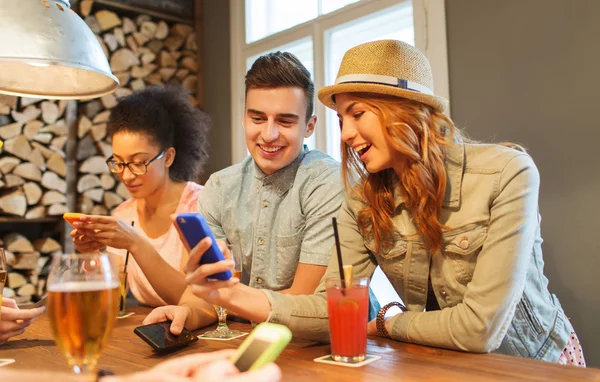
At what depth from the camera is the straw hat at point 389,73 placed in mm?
1385

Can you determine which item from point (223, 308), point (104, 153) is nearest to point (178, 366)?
point (223, 308)

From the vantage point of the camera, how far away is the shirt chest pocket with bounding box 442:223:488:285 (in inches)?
53.1

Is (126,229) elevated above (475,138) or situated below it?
below

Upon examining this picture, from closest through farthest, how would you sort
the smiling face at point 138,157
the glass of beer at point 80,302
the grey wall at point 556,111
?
the glass of beer at point 80,302 → the grey wall at point 556,111 → the smiling face at point 138,157

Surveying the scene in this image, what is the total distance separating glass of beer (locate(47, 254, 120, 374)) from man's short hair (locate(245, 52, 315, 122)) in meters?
1.07

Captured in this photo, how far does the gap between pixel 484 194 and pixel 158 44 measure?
10.8 feet

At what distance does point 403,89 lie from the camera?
1376 mm

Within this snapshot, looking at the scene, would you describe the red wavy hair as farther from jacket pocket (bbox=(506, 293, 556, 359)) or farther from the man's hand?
the man's hand

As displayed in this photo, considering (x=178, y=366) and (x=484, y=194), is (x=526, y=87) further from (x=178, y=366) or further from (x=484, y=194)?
(x=178, y=366)

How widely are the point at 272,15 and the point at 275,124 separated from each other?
2.22 metres

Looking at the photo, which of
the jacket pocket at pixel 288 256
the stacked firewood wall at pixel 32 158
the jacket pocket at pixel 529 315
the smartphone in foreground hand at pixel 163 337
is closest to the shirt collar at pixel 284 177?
the jacket pocket at pixel 288 256

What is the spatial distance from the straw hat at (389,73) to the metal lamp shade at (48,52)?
0.68 meters

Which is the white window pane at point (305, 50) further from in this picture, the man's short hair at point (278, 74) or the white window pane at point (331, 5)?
the man's short hair at point (278, 74)

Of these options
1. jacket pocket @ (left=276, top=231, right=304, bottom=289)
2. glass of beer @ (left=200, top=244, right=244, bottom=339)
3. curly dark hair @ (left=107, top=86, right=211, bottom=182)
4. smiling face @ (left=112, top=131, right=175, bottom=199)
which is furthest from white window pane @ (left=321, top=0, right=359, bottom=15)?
glass of beer @ (left=200, top=244, right=244, bottom=339)
